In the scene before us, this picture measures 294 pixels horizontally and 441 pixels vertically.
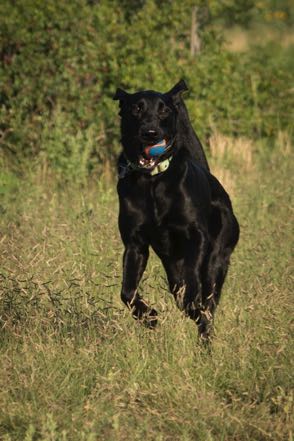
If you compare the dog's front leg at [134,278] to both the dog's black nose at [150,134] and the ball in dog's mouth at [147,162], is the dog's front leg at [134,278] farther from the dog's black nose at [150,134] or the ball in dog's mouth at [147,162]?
the dog's black nose at [150,134]

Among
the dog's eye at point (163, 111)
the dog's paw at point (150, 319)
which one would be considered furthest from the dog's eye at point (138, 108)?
the dog's paw at point (150, 319)

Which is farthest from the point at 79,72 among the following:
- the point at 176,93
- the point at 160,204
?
the point at 160,204

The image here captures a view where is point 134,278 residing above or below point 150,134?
below

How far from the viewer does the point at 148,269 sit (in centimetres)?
695

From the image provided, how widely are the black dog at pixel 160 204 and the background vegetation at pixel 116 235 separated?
18cm

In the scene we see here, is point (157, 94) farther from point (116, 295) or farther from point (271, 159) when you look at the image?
point (271, 159)

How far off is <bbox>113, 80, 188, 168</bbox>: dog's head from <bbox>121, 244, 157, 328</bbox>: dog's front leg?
1.60 ft

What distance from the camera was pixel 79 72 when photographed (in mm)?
10672

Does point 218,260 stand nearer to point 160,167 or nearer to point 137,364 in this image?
point 160,167

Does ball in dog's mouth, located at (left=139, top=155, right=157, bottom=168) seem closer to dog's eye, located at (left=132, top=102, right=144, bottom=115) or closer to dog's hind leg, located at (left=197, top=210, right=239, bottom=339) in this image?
dog's eye, located at (left=132, top=102, right=144, bottom=115)

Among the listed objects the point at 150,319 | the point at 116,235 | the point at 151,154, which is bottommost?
the point at 116,235

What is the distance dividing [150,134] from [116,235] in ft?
7.54

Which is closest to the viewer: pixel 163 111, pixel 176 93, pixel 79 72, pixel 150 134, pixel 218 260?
pixel 150 134

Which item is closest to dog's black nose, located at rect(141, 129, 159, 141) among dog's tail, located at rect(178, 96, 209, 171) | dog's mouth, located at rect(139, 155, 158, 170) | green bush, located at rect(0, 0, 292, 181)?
dog's mouth, located at rect(139, 155, 158, 170)
